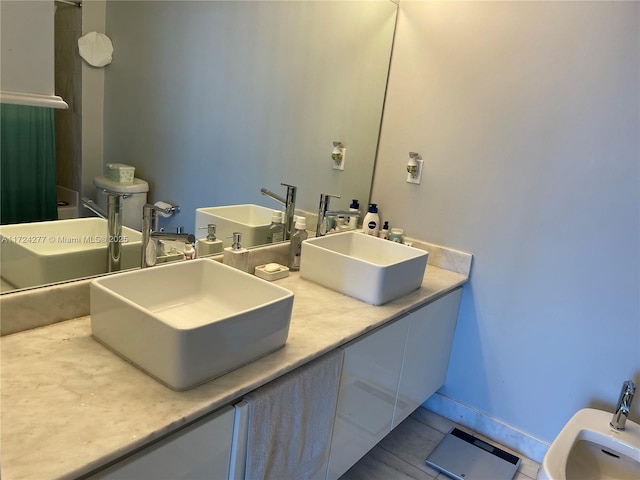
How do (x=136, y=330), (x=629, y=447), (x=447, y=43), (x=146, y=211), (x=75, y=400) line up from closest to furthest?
1. (x=75, y=400)
2. (x=136, y=330)
3. (x=146, y=211)
4. (x=629, y=447)
5. (x=447, y=43)

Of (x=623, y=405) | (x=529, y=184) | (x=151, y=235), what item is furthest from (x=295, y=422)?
(x=529, y=184)

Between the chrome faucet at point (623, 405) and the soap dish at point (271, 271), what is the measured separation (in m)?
1.26

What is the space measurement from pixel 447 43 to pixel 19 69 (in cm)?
160

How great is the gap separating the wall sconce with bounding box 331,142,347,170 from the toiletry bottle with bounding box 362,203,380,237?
0.80ft

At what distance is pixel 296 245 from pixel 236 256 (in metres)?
0.34

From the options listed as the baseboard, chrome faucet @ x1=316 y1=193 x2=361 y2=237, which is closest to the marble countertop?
chrome faucet @ x1=316 y1=193 x2=361 y2=237

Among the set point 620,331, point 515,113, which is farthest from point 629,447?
point 515,113

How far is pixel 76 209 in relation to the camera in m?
1.26

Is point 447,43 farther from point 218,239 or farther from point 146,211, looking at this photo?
point 146,211

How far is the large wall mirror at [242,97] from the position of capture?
52.1 inches

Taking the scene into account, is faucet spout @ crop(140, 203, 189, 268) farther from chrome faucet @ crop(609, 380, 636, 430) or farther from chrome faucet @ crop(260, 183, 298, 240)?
chrome faucet @ crop(609, 380, 636, 430)

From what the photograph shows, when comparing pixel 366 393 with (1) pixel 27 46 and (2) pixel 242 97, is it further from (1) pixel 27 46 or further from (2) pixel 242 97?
(1) pixel 27 46

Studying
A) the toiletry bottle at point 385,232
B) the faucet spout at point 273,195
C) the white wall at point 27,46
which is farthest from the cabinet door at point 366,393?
the white wall at point 27,46

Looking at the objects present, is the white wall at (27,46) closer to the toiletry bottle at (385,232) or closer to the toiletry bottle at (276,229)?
the toiletry bottle at (276,229)
